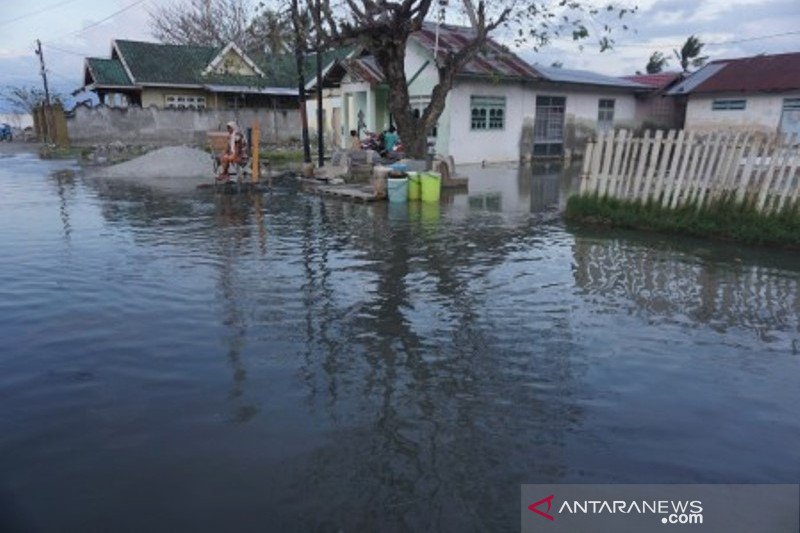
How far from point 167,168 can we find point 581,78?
61.5 feet

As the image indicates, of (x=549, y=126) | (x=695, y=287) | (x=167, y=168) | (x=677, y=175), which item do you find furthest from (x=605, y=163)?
(x=549, y=126)

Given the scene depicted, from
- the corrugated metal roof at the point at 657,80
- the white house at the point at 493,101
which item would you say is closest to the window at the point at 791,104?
the corrugated metal roof at the point at 657,80

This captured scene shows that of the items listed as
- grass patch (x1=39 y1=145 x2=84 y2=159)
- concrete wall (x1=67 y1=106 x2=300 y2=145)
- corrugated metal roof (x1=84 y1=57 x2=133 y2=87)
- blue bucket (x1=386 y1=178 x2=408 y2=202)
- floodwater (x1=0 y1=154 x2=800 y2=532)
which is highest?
corrugated metal roof (x1=84 y1=57 x2=133 y2=87)

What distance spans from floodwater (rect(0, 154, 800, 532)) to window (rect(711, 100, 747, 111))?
22055 mm

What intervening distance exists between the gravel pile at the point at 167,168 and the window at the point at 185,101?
52.9ft

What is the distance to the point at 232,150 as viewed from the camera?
650 inches

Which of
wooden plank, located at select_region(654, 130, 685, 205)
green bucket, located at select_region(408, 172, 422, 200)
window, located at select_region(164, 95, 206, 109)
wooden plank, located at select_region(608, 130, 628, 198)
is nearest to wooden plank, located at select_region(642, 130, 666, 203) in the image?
wooden plank, located at select_region(654, 130, 685, 205)

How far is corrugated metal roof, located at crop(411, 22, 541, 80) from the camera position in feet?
75.5

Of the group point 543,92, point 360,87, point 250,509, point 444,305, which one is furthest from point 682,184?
point 360,87

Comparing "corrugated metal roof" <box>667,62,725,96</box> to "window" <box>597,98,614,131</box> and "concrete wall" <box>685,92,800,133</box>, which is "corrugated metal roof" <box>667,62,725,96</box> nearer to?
"concrete wall" <box>685,92,800,133</box>

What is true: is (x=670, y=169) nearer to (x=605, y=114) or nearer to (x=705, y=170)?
(x=705, y=170)

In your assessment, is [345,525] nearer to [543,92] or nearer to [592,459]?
[592,459]

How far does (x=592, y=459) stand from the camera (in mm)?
3730

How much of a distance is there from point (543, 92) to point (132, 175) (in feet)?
56.6
